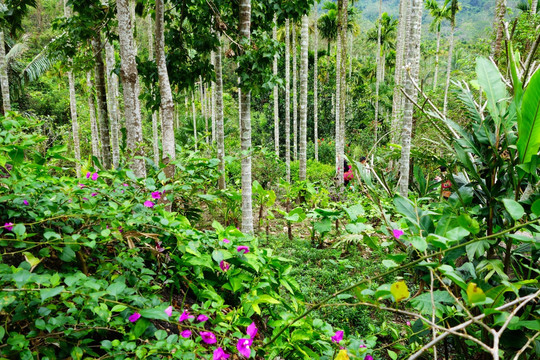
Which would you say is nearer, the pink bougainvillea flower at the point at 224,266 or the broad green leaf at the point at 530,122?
the broad green leaf at the point at 530,122

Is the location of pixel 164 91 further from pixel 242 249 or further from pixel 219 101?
pixel 242 249

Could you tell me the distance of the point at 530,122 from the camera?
1336 millimetres

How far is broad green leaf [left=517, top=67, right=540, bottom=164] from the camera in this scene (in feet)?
4.25

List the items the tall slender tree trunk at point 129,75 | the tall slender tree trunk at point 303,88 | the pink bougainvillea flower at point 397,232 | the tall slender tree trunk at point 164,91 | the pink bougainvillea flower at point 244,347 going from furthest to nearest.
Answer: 1. the tall slender tree trunk at point 303,88
2. the tall slender tree trunk at point 164,91
3. the tall slender tree trunk at point 129,75
4. the pink bougainvillea flower at point 397,232
5. the pink bougainvillea flower at point 244,347

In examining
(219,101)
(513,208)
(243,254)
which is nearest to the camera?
(513,208)

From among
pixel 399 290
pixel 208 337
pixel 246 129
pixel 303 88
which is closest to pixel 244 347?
pixel 208 337

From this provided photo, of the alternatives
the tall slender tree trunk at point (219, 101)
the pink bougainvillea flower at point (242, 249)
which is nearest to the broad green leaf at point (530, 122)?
the pink bougainvillea flower at point (242, 249)

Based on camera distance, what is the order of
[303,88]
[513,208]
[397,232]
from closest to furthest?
1. [513,208]
2. [397,232]
3. [303,88]

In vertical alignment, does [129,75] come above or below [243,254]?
above

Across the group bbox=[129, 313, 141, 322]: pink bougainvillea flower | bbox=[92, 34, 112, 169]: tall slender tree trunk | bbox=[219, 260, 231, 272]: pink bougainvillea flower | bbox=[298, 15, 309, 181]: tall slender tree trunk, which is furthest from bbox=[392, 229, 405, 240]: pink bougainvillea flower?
bbox=[298, 15, 309, 181]: tall slender tree trunk

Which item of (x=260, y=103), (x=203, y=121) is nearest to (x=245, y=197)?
(x=203, y=121)

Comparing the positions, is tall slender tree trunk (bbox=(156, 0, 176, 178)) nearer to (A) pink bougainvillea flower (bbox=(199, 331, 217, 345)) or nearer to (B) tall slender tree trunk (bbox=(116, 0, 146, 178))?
(B) tall slender tree trunk (bbox=(116, 0, 146, 178))

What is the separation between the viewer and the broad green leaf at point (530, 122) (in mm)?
1294

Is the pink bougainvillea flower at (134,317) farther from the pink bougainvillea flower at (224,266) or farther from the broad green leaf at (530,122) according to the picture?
the broad green leaf at (530,122)
